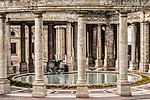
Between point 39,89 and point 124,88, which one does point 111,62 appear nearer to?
point 124,88

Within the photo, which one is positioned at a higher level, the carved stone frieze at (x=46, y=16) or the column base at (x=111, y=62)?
the carved stone frieze at (x=46, y=16)

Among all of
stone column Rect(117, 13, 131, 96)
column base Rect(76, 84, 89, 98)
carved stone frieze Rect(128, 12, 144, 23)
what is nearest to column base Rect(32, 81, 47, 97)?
column base Rect(76, 84, 89, 98)

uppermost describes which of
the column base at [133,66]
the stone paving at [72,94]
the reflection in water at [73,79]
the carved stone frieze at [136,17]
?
the carved stone frieze at [136,17]

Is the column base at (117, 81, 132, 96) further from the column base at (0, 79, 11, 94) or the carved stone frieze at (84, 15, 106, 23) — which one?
the carved stone frieze at (84, 15, 106, 23)

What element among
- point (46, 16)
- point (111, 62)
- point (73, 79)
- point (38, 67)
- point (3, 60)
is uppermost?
point (46, 16)

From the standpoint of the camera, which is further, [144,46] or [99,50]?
[99,50]

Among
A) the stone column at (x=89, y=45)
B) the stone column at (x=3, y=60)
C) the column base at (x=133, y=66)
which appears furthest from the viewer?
the stone column at (x=89, y=45)

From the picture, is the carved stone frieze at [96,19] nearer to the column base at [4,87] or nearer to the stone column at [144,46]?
the stone column at [144,46]

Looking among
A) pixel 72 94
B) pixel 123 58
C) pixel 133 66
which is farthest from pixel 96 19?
pixel 72 94

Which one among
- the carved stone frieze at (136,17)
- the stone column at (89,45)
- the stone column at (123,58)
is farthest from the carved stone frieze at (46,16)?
the stone column at (123,58)

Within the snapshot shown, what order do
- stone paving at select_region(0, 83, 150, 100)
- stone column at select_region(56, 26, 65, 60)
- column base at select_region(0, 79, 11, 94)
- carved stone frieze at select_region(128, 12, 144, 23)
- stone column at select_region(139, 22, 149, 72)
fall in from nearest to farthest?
1. stone paving at select_region(0, 83, 150, 100)
2. column base at select_region(0, 79, 11, 94)
3. stone column at select_region(139, 22, 149, 72)
4. carved stone frieze at select_region(128, 12, 144, 23)
5. stone column at select_region(56, 26, 65, 60)

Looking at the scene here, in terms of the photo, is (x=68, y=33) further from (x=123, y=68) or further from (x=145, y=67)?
(x=123, y=68)

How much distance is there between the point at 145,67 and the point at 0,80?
29.6 m

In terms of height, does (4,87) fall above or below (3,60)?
below
